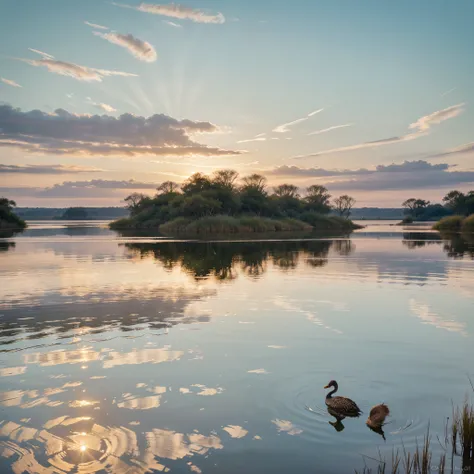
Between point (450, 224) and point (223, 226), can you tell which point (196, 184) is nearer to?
point (223, 226)

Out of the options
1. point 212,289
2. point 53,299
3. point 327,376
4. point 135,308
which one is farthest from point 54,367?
point 212,289

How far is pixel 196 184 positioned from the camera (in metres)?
148

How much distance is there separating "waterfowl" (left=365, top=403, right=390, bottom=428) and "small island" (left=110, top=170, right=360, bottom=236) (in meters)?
96.3

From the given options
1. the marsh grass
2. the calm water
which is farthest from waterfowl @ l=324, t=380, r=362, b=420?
the marsh grass

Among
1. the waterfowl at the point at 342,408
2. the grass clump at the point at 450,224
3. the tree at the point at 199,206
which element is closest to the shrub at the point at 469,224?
the grass clump at the point at 450,224

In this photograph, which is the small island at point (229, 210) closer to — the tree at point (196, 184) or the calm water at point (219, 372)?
the tree at point (196, 184)

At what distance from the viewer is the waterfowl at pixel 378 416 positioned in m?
9.65

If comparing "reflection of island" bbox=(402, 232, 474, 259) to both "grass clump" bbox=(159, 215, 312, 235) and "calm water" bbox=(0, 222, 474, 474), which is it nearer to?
"calm water" bbox=(0, 222, 474, 474)

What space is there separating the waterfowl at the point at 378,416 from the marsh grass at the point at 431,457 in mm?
789

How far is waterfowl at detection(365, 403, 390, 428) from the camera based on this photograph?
31.7ft

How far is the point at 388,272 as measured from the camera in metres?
36.7

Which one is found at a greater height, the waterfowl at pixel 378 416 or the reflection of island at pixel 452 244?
the reflection of island at pixel 452 244

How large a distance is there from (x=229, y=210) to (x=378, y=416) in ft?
425

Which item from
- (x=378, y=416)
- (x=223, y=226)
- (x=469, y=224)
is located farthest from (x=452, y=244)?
(x=378, y=416)
